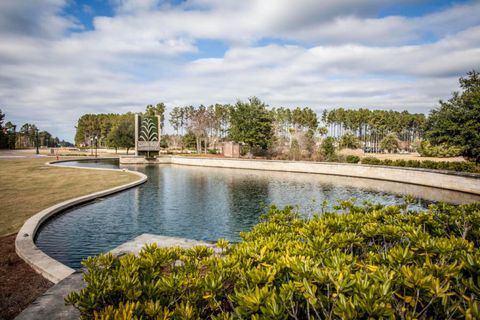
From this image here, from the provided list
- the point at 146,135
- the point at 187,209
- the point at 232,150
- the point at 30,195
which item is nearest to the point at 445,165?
the point at 187,209

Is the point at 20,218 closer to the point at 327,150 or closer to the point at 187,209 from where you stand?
the point at 187,209

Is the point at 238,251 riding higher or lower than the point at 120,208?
higher

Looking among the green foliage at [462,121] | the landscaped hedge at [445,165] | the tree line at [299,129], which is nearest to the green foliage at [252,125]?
the tree line at [299,129]

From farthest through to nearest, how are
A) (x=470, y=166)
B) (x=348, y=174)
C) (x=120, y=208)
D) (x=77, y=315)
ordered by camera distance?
(x=348, y=174) → (x=470, y=166) → (x=120, y=208) → (x=77, y=315)

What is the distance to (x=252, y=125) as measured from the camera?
4431cm

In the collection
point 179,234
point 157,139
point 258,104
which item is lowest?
point 179,234

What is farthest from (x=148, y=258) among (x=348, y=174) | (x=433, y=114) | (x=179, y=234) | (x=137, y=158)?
(x=137, y=158)

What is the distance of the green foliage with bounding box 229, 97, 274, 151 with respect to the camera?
44250mm

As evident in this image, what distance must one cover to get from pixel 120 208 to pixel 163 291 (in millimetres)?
11956

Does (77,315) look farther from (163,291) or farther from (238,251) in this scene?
(238,251)

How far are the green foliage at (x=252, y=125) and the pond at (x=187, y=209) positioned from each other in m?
21.6

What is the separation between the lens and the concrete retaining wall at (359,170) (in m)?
19.5

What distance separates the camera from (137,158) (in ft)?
142

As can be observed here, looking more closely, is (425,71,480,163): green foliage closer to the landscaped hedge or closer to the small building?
the landscaped hedge
